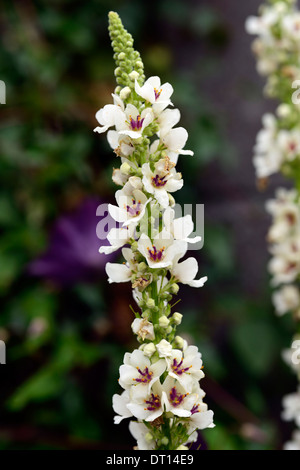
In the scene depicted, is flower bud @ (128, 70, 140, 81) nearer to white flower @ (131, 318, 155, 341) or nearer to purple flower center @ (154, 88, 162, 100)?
purple flower center @ (154, 88, 162, 100)

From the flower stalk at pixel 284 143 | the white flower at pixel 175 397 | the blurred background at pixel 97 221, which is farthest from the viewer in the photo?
the blurred background at pixel 97 221

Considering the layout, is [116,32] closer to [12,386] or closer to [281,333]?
[12,386]

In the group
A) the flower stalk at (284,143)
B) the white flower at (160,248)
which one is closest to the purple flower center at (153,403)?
the white flower at (160,248)

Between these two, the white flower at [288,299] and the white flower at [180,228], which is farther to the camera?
the white flower at [288,299]

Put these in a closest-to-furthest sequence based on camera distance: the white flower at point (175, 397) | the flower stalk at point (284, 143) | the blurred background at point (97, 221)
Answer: the white flower at point (175, 397), the flower stalk at point (284, 143), the blurred background at point (97, 221)

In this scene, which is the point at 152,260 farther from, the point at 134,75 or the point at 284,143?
the point at 284,143

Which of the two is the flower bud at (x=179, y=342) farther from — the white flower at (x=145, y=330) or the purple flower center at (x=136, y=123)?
the purple flower center at (x=136, y=123)
